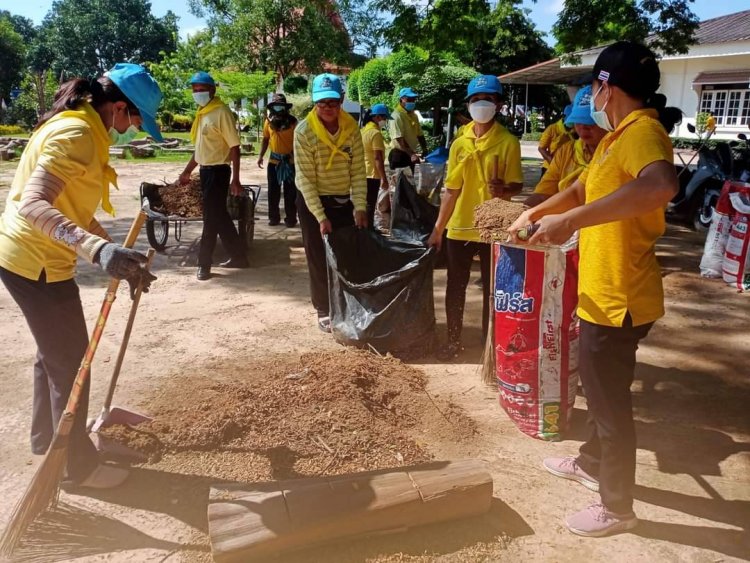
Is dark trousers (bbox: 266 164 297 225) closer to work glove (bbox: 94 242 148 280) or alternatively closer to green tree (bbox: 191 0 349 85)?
work glove (bbox: 94 242 148 280)

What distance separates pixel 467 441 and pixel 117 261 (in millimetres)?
1974

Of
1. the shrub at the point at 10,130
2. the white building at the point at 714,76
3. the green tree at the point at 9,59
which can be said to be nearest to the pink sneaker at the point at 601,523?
the white building at the point at 714,76

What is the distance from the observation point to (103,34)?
51625 millimetres

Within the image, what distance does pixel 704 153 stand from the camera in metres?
9.12

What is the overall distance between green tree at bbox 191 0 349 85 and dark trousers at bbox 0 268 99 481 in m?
19.7

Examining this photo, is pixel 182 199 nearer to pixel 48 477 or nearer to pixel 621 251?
pixel 48 477

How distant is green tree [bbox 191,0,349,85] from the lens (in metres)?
21.0

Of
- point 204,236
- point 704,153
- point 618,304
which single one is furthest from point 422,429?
point 704,153

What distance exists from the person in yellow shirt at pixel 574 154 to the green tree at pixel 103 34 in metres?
51.8

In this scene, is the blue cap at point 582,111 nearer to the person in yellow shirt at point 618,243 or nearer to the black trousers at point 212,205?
the person in yellow shirt at point 618,243

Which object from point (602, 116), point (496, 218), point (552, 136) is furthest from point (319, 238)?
point (552, 136)

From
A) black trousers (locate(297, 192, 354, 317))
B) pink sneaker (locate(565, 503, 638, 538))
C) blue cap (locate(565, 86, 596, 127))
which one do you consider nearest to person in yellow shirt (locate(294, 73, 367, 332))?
black trousers (locate(297, 192, 354, 317))

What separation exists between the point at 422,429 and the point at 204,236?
373 centimetres

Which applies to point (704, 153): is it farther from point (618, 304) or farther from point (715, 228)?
point (618, 304)
